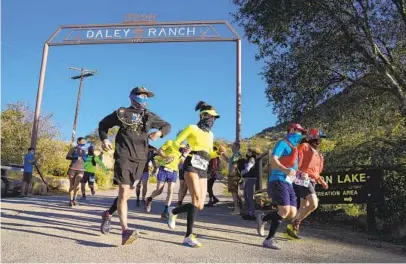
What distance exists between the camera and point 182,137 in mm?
5672

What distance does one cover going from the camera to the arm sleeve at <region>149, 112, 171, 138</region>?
5.66 meters

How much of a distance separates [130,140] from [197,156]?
37.5 inches

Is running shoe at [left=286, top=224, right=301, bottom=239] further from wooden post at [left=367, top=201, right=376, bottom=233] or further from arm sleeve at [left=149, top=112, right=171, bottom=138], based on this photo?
arm sleeve at [left=149, top=112, right=171, bottom=138]

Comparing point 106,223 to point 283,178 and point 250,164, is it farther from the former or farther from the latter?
point 250,164

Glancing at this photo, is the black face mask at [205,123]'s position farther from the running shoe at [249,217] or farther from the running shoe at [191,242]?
the running shoe at [249,217]

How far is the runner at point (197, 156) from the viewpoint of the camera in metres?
5.57

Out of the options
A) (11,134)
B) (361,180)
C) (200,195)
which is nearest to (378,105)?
(361,180)

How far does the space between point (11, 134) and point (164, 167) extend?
54.9ft

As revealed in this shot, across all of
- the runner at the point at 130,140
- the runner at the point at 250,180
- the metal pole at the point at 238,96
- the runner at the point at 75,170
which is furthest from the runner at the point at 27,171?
the runner at the point at 130,140

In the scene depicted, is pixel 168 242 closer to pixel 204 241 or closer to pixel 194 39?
pixel 204 241

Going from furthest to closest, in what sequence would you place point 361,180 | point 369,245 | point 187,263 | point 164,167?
point 164,167, point 361,180, point 369,245, point 187,263

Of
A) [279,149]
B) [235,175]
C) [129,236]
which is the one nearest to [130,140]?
[129,236]

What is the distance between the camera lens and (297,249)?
222 inches

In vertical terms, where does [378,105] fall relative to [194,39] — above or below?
below
